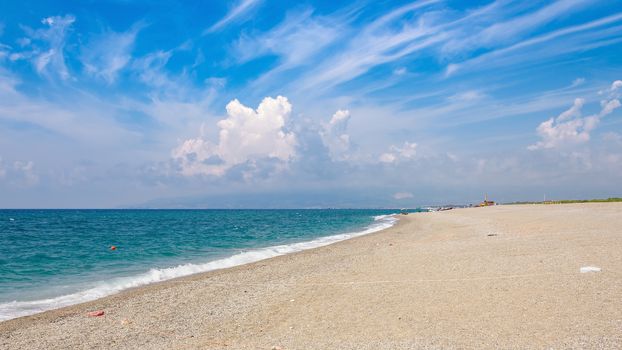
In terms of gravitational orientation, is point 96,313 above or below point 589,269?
below

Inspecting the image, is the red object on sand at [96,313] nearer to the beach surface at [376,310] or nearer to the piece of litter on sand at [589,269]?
the beach surface at [376,310]

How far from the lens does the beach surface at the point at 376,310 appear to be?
727cm

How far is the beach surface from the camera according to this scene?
286 inches

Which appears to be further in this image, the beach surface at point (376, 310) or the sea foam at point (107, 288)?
the sea foam at point (107, 288)

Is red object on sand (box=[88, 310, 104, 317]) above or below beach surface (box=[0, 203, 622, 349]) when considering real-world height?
below

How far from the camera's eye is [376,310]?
361 inches

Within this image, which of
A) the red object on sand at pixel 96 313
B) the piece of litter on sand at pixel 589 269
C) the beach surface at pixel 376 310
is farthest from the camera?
the piece of litter on sand at pixel 589 269

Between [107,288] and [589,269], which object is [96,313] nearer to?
[107,288]

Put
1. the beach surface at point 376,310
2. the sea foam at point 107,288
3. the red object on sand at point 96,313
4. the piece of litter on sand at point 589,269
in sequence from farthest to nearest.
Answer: the sea foam at point 107,288, the piece of litter on sand at point 589,269, the red object on sand at point 96,313, the beach surface at point 376,310

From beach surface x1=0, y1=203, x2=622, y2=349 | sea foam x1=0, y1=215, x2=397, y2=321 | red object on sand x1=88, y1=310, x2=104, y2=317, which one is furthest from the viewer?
sea foam x1=0, y1=215, x2=397, y2=321

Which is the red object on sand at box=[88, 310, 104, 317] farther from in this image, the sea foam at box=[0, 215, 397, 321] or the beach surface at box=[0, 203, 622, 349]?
the sea foam at box=[0, 215, 397, 321]

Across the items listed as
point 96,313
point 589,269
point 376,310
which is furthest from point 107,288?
point 589,269

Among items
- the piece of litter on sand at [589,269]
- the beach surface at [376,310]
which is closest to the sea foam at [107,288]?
the beach surface at [376,310]

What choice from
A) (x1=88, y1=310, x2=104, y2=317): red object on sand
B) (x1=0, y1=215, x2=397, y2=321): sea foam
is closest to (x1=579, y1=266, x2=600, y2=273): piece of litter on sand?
(x1=88, y1=310, x2=104, y2=317): red object on sand
